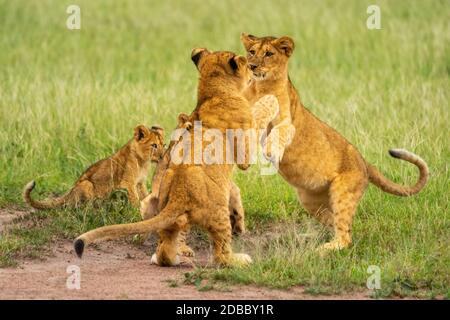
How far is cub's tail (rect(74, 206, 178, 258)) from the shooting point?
22.5 feet

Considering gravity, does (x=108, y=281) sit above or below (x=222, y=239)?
below

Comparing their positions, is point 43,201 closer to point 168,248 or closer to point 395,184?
point 168,248

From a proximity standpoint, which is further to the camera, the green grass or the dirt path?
the green grass

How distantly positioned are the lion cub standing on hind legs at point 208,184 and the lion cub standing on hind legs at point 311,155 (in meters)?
Result: 0.35

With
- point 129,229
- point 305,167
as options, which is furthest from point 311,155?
point 129,229

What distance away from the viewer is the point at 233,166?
7836 millimetres

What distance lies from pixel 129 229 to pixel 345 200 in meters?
1.96

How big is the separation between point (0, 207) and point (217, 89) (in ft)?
7.79

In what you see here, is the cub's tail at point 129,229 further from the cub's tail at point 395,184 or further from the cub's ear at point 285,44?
the cub's tail at point 395,184

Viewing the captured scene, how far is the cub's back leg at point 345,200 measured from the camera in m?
8.35

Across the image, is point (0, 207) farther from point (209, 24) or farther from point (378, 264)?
point (209, 24)

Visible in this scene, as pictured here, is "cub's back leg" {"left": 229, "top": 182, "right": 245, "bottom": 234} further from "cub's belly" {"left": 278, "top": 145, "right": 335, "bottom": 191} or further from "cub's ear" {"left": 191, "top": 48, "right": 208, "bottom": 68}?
"cub's ear" {"left": 191, "top": 48, "right": 208, "bottom": 68}

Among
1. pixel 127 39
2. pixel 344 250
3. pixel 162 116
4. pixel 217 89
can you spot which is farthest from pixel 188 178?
pixel 127 39

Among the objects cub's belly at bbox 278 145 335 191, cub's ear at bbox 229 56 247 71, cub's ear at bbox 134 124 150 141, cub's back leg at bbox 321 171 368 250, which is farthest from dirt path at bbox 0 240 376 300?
cub's ear at bbox 229 56 247 71
